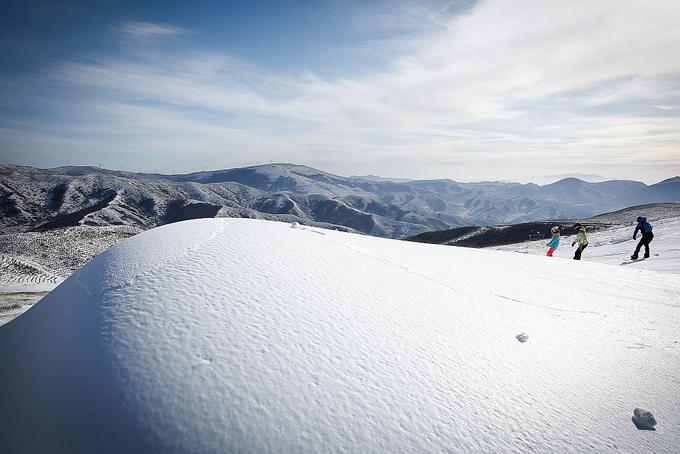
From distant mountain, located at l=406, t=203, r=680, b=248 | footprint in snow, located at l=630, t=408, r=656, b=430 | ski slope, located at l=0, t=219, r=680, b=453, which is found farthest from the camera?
distant mountain, located at l=406, t=203, r=680, b=248

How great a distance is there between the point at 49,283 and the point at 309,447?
32774 millimetres

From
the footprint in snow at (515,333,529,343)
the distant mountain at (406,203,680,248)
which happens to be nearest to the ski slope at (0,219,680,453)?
the footprint in snow at (515,333,529,343)

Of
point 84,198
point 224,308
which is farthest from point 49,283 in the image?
point 84,198

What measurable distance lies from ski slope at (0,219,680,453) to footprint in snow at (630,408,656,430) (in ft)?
0.19

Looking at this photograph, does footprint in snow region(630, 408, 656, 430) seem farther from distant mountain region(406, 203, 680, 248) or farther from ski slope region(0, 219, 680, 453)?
distant mountain region(406, 203, 680, 248)

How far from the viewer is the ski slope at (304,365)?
2160 mm

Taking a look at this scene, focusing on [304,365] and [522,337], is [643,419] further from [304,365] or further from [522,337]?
[304,365]

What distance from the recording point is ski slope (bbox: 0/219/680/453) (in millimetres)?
2160

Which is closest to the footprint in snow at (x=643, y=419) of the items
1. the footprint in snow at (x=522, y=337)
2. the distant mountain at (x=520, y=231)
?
the footprint in snow at (x=522, y=337)

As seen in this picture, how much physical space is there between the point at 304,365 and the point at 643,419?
3.14 metres

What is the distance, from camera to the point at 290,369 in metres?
2.53

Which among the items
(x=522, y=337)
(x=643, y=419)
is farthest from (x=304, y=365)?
(x=643, y=419)

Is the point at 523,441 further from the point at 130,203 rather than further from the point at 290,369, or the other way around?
the point at 130,203

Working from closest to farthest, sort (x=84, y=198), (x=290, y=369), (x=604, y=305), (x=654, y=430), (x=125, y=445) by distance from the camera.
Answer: (x=125, y=445), (x=290, y=369), (x=654, y=430), (x=604, y=305), (x=84, y=198)
